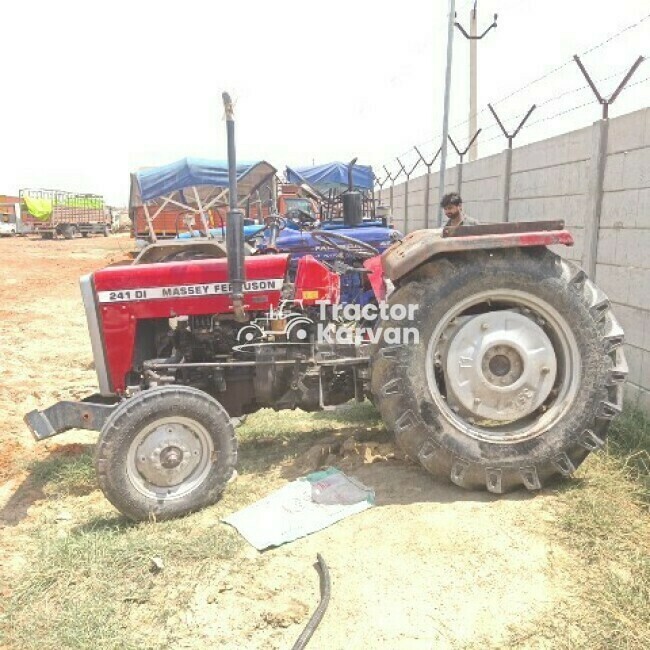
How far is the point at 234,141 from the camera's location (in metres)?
2.99

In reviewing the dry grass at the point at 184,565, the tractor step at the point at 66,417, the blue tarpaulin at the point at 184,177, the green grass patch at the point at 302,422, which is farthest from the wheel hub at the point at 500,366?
the blue tarpaulin at the point at 184,177

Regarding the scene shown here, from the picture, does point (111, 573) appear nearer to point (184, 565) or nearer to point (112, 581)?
point (112, 581)

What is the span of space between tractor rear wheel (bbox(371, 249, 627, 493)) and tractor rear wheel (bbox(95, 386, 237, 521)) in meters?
0.89

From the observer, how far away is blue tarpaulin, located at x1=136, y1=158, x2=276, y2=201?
10.2 m

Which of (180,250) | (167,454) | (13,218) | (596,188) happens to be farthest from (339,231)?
(13,218)

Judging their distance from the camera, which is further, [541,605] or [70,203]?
[70,203]

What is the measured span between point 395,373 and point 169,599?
1.46 metres

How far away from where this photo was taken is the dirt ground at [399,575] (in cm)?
220

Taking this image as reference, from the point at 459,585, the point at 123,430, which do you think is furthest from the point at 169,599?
the point at 459,585

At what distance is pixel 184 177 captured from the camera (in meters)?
10.2

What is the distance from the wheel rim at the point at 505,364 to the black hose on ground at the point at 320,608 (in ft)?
3.30

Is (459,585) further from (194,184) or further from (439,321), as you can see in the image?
(194,184)

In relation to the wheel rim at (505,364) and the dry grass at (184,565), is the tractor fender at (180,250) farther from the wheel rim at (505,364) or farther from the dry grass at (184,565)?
the wheel rim at (505,364)

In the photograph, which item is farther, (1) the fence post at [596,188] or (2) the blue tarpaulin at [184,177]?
(2) the blue tarpaulin at [184,177]
